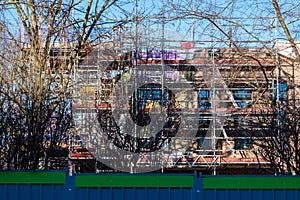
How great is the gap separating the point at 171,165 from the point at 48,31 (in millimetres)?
5112

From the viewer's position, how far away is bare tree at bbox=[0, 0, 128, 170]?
33.8 ft

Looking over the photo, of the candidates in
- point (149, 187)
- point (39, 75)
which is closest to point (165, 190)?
point (149, 187)

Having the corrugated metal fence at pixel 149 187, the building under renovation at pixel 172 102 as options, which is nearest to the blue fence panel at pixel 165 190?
the corrugated metal fence at pixel 149 187

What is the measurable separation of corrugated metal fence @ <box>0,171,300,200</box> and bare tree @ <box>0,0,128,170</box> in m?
2.46

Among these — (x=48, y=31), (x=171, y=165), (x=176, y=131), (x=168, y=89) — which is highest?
(x=48, y=31)

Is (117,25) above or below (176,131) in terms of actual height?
above

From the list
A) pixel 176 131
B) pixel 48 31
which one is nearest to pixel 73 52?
pixel 48 31

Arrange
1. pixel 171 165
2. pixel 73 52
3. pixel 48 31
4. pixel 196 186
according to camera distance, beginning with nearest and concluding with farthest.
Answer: pixel 196 186, pixel 48 31, pixel 73 52, pixel 171 165

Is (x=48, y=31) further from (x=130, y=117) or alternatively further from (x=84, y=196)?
(x=84, y=196)

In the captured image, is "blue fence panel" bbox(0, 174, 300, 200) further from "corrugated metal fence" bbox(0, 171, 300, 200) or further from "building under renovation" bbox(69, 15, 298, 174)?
"building under renovation" bbox(69, 15, 298, 174)

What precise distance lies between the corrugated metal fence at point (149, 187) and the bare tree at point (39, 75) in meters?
2.46

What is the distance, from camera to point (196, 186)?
25.3 feet

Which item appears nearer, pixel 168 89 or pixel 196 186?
pixel 196 186

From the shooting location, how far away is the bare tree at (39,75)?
1030 centimetres
